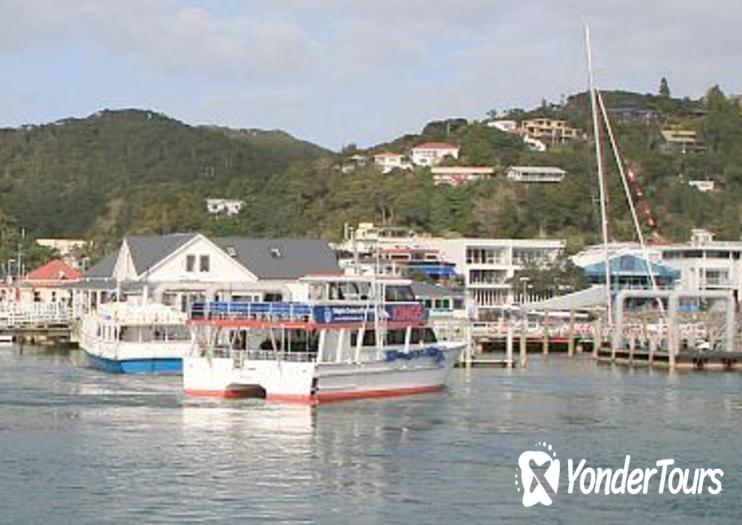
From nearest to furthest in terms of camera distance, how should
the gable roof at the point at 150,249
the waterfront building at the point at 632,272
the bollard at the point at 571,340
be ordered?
the bollard at the point at 571,340
the gable roof at the point at 150,249
the waterfront building at the point at 632,272

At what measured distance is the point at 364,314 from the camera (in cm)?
5641

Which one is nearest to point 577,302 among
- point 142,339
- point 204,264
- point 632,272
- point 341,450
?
point 632,272

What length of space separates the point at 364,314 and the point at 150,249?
40.2m

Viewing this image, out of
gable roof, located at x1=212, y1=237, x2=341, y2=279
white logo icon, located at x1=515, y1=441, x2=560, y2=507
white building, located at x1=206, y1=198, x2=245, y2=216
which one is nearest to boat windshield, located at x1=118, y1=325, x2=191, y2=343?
gable roof, located at x1=212, y1=237, x2=341, y2=279

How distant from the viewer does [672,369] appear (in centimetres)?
7631

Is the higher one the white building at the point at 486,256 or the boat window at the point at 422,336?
the white building at the point at 486,256

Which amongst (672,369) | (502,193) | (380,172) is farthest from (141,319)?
(380,172)

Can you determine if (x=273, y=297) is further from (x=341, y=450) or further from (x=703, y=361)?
(x=341, y=450)

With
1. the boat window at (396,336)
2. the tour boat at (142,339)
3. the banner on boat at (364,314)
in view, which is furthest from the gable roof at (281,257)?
the boat window at (396,336)

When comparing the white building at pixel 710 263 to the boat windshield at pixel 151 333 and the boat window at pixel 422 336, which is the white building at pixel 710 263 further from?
the boat window at pixel 422 336

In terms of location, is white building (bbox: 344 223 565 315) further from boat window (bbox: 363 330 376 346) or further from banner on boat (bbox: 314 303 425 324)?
boat window (bbox: 363 330 376 346)

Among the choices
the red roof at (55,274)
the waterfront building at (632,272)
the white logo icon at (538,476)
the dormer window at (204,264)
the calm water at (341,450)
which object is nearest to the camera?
the calm water at (341,450)

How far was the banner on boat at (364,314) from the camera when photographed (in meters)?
54.7

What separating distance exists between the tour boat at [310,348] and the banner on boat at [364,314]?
36 mm
